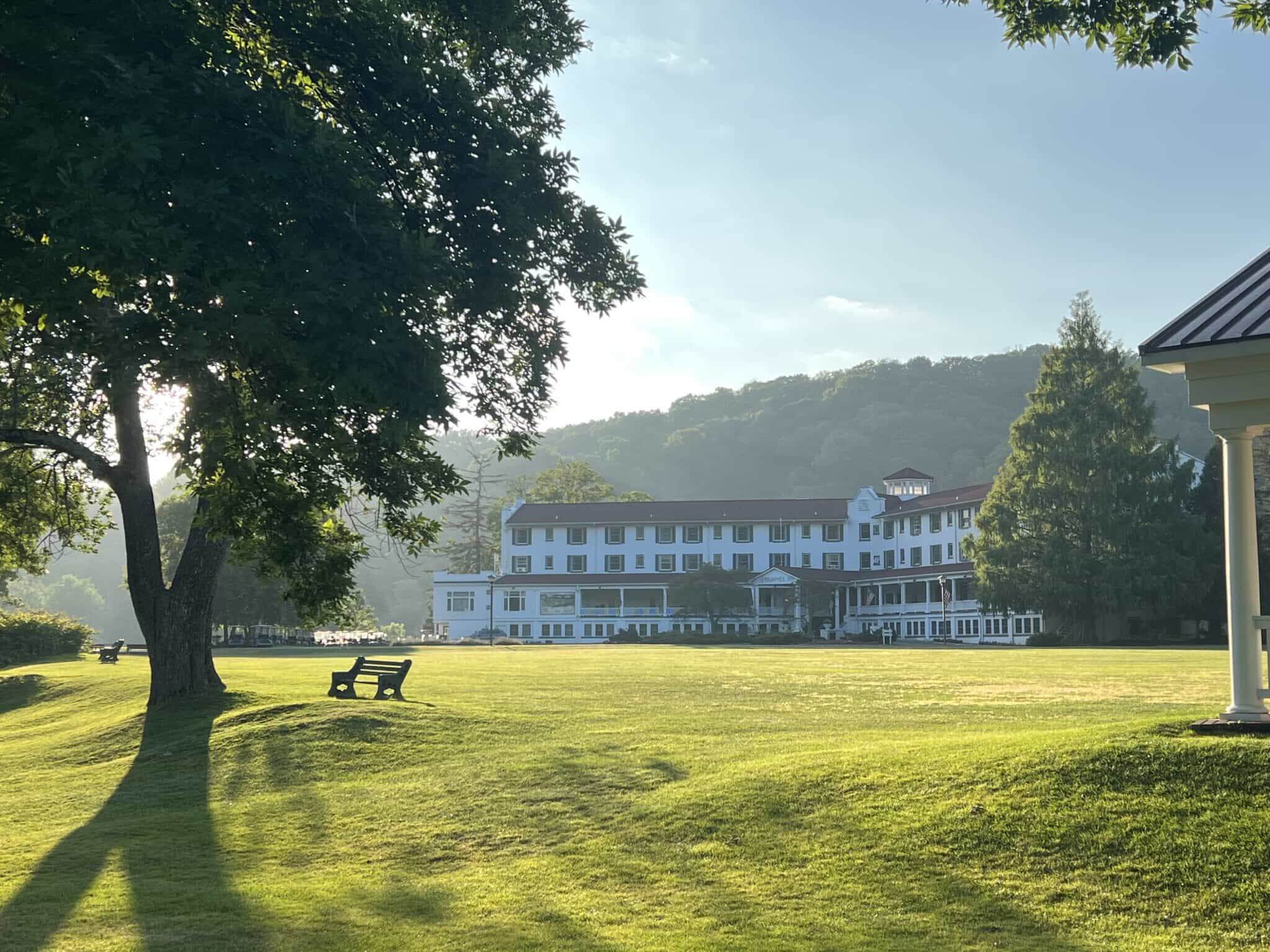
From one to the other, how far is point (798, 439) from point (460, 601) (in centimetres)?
7378

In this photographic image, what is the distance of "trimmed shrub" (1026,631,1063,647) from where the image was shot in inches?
2558

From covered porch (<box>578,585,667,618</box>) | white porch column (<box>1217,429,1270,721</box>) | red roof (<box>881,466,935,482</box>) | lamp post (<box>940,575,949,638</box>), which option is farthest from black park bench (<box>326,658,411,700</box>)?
red roof (<box>881,466,935,482</box>)

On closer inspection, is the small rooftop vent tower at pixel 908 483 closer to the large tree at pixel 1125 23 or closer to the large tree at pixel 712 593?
the large tree at pixel 712 593

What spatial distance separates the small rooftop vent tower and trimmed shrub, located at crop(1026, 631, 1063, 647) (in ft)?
109

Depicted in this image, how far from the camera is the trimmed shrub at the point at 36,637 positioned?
42531mm

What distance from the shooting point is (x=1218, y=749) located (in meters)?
10.7

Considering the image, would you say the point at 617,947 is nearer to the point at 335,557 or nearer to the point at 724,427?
the point at 335,557

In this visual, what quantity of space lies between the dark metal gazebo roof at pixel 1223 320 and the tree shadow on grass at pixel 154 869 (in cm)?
971

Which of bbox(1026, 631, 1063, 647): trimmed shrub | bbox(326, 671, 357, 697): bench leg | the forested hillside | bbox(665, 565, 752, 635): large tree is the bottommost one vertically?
bbox(1026, 631, 1063, 647): trimmed shrub

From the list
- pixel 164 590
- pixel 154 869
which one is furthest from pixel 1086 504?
pixel 154 869

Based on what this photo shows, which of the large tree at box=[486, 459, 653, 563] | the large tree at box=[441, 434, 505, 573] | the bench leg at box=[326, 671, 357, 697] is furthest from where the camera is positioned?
the large tree at box=[441, 434, 505, 573]

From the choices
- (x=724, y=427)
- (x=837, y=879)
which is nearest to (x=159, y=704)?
(x=837, y=879)

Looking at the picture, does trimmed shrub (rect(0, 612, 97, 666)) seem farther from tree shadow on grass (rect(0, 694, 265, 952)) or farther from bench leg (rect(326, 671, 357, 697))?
tree shadow on grass (rect(0, 694, 265, 952))

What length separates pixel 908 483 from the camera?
326 feet
